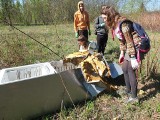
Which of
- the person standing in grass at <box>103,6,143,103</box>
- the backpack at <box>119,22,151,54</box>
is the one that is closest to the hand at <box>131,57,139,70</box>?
the person standing in grass at <box>103,6,143,103</box>

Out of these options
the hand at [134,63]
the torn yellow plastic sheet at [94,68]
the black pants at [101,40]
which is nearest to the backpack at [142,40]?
the hand at [134,63]

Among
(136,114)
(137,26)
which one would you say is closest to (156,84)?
(136,114)

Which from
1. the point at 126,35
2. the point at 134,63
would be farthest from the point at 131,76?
the point at 126,35

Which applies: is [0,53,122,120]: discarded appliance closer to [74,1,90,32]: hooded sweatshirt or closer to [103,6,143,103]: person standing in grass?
[103,6,143,103]: person standing in grass

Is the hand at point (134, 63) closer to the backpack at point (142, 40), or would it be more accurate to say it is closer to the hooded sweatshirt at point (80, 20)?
the backpack at point (142, 40)

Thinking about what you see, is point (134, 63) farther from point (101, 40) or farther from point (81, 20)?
point (81, 20)

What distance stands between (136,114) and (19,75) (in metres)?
2.12

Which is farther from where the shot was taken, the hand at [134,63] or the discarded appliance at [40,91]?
the hand at [134,63]

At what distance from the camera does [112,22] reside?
13.6ft

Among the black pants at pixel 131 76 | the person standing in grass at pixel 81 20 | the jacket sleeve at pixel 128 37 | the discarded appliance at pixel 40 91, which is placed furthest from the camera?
the person standing in grass at pixel 81 20

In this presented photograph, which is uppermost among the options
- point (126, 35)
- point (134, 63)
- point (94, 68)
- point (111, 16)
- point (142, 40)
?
point (111, 16)

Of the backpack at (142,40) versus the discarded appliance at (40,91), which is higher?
the backpack at (142,40)

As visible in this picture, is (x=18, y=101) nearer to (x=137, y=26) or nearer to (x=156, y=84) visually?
(x=137, y=26)

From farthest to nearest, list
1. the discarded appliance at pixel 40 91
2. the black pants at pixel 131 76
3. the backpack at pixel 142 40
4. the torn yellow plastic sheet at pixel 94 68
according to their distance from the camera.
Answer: the torn yellow plastic sheet at pixel 94 68 → the black pants at pixel 131 76 → the backpack at pixel 142 40 → the discarded appliance at pixel 40 91
